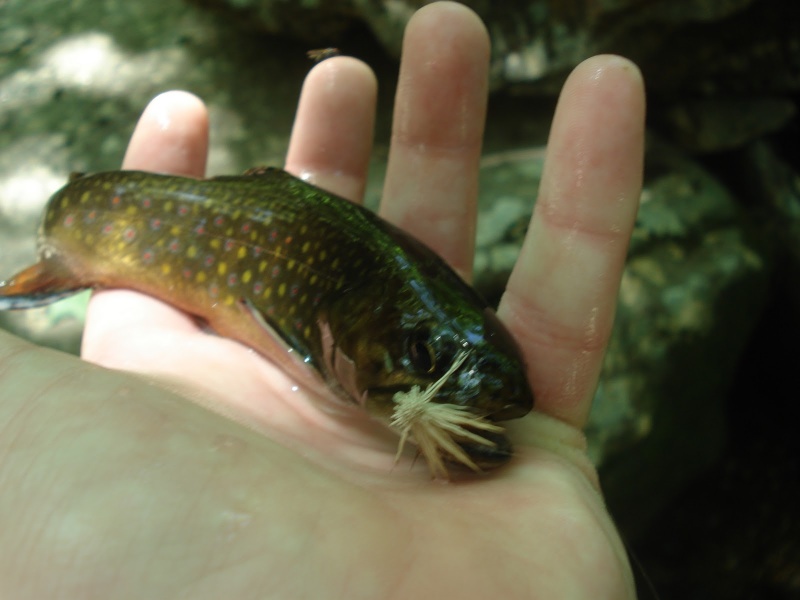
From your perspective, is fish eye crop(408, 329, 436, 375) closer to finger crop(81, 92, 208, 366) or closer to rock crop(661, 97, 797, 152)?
finger crop(81, 92, 208, 366)

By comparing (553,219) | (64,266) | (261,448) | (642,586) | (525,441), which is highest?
(553,219)

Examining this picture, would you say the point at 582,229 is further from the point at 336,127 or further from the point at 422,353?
the point at 336,127

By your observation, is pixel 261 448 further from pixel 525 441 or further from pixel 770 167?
pixel 770 167

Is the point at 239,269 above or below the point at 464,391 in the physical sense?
below

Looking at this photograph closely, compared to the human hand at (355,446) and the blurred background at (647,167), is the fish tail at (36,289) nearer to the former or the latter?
the human hand at (355,446)

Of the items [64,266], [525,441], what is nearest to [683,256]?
[525,441]

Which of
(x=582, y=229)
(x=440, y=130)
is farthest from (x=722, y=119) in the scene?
(x=582, y=229)

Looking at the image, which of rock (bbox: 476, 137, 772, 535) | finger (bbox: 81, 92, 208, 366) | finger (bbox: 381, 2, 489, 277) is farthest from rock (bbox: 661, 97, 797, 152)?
finger (bbox: 81, 92, 208, 366)
